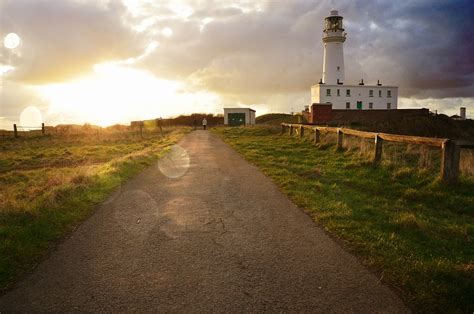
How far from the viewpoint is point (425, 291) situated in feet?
12.4

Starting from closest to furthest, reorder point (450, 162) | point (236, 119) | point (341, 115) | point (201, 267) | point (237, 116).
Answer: point (201, 267) < point (450, 162) < point (341, 115) < point (236, 119) < point (237, 116)

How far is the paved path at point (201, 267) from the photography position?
3605mm

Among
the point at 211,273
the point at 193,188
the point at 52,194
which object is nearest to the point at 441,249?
the point at 211,273

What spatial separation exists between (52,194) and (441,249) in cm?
754

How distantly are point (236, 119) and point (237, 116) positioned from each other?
1.83 feet

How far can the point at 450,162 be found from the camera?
852 cm

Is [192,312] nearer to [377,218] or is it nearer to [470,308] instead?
[470,308]

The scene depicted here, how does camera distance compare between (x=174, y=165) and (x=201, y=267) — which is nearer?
(x=201, y=267)

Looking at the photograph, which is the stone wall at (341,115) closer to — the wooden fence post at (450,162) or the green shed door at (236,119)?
the green shed door at (236,119)

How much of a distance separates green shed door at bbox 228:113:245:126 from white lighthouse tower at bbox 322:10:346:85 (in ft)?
50.2

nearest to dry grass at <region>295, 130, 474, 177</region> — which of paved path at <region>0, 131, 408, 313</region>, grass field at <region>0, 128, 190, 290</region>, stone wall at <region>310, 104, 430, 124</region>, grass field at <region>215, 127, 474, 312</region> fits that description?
grass field at <region>215, 127, 474, 312</region>

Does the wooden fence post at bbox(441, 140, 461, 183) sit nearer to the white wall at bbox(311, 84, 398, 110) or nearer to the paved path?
the paved path

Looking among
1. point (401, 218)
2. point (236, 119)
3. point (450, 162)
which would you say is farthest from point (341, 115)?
point (401, 218)

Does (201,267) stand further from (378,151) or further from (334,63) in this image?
(334,63)
